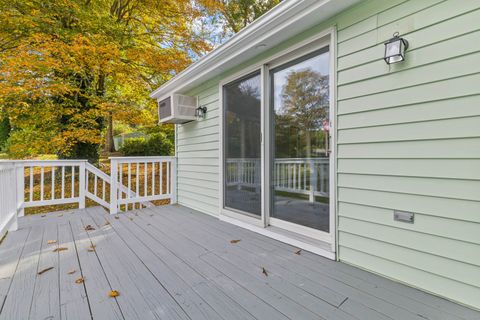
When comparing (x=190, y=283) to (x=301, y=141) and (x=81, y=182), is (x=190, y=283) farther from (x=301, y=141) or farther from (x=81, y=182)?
(x=81, y=182)

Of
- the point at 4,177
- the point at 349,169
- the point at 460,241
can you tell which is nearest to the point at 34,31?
the point at 4,177

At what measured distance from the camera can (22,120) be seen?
608 centimetres

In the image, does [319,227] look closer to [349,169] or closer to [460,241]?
[349,169]

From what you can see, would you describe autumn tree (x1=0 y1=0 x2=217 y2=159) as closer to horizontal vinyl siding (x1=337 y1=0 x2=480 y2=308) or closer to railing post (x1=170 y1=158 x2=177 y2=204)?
railing post (x1=170 y1=158 x2=177 y2=204)

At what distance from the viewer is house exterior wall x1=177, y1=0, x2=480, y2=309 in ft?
4.91

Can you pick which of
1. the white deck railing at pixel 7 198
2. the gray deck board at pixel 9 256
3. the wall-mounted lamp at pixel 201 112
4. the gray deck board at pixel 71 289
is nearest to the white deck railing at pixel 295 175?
the wall-mounted lamp at pixel 201 112

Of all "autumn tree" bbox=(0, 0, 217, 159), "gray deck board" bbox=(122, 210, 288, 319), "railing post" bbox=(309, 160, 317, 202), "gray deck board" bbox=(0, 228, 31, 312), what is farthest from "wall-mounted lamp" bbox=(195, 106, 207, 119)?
"autumn tree" bbox=(0, 0, 217, 159)

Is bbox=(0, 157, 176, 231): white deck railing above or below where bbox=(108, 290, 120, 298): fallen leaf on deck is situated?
above

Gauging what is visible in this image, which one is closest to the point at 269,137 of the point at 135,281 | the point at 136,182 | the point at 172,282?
the point at 172,282

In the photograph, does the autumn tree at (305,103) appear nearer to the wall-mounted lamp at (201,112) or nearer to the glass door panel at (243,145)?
the glass door panel at (243,145)

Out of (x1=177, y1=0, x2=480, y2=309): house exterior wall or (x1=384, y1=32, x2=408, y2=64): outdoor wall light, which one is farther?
(x1=384, y1=32, x2=408, y2=64): outdoor wall light

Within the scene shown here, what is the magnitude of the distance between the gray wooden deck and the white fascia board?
2218 mm

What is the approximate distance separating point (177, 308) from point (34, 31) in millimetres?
7302

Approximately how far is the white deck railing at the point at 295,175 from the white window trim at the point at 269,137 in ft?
0.38
